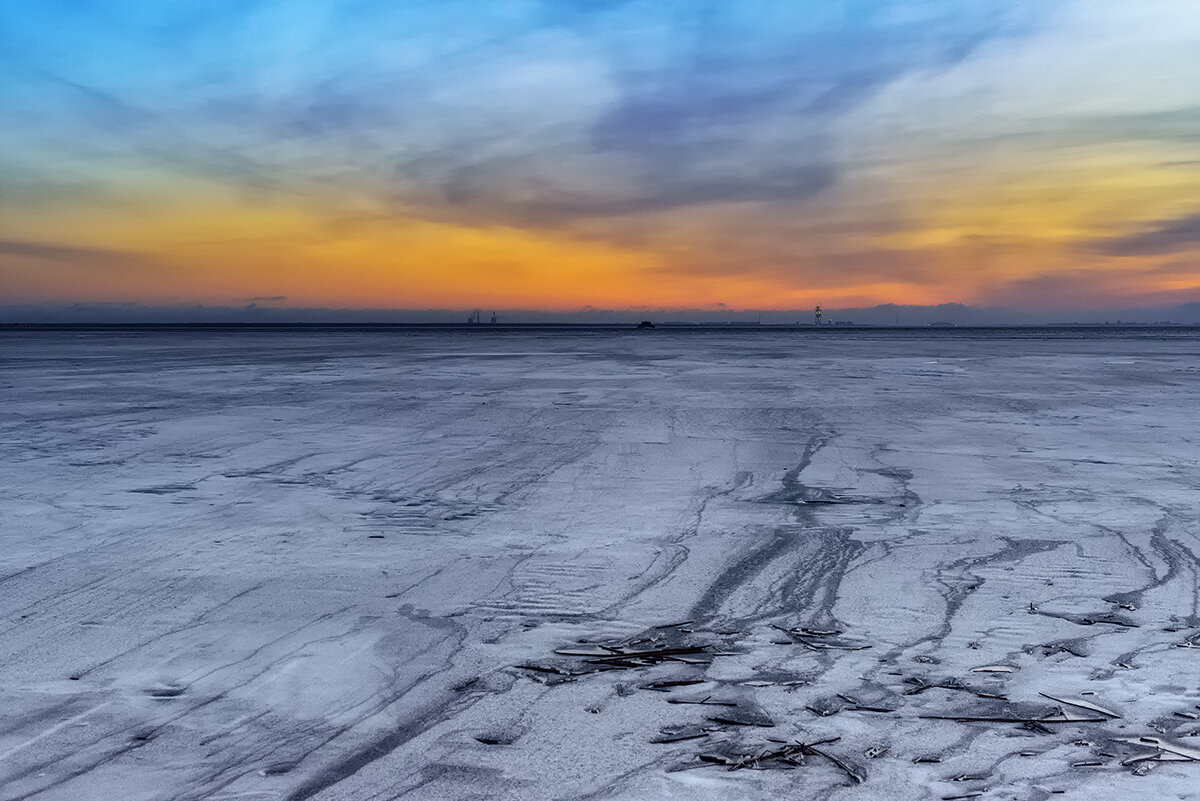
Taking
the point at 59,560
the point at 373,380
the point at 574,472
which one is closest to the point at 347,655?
the point at 59,560

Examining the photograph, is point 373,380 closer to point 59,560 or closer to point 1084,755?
point 59,560

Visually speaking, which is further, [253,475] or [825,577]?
[253,475]

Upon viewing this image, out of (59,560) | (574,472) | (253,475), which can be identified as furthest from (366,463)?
(59,560)

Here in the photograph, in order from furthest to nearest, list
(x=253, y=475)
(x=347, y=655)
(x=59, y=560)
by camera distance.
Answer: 1. (x=253, y=475)
2. (x=59, y=560)
3. (x=347, y=655)

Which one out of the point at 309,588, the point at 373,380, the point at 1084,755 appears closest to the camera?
the point at 1084,755

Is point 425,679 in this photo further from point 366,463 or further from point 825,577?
point 366,463

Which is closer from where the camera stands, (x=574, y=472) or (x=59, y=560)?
(x=59, y=560)
